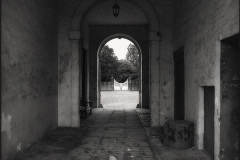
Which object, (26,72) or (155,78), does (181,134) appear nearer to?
(155,78)

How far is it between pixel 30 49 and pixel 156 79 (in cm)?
421

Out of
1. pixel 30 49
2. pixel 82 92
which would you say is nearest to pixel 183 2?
pixel 30 49

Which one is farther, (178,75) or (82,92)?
(82,92)

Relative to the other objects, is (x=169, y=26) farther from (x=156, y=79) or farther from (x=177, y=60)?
(x=156, y=79)

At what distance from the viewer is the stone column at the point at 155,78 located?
8.56 meters

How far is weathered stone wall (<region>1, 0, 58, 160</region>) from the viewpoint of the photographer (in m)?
4.77

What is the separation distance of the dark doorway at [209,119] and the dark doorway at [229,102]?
656 mm

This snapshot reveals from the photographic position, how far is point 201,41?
A: 17.8ft

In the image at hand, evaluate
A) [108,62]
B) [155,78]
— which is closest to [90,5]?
[155,78]

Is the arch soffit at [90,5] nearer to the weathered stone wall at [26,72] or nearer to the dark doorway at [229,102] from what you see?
the weathered stone wall at [26,72]

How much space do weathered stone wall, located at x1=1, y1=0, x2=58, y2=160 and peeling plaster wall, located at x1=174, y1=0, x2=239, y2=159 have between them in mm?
3670

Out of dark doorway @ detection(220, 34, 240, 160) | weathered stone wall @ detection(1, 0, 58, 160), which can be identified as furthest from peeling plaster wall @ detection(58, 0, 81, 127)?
dark doorway @ detection(220, 34, 240, 160)

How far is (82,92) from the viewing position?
12.6 meters

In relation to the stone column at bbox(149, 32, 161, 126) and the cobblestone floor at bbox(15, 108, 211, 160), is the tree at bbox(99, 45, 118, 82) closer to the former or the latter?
the stone column at bbox(149, 32, 161, 126)
